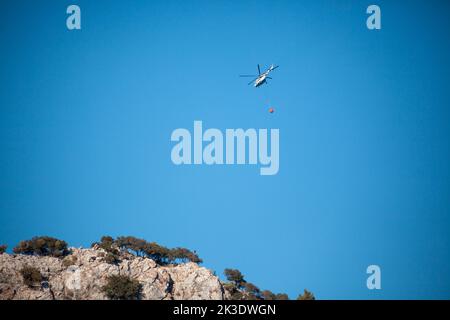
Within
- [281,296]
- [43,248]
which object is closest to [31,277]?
[43,248]

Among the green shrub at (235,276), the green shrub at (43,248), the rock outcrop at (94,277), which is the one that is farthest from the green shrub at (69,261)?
the green shrub at (235,276)

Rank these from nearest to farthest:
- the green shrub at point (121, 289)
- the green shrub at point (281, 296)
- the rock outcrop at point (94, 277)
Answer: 1. the green shrub at point (121, 289)
2. the rock outcrop at point (94, 277)
3. the green shrub at point (281, 296)

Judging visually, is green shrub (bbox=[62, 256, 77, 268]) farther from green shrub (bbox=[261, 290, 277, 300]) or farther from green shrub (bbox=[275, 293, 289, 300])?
green shrub (bbox=[275, 293, 289, 300])

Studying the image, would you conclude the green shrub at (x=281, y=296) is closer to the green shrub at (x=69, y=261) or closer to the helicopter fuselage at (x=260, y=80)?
the green shrub at (x=69, y=261)

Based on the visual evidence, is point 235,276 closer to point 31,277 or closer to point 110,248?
point 110,248

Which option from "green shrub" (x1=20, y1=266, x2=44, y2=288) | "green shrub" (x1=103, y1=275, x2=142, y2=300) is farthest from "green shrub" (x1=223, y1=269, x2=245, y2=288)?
"green shrub" (x1=20, y1=266, x2=44, y2=288)

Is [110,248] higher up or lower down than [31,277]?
higher up
